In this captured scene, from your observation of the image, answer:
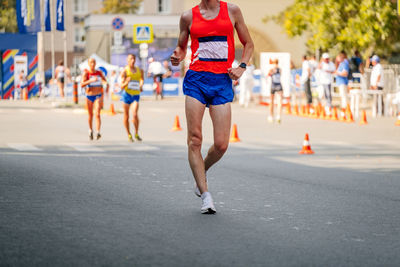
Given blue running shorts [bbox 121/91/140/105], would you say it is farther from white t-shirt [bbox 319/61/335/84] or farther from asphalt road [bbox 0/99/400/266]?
white t-shirt [bbox 319/61/335/84]

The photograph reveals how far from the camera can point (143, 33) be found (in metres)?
32.2

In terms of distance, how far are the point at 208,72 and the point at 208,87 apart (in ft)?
0.44

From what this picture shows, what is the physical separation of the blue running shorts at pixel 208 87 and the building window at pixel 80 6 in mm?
86960

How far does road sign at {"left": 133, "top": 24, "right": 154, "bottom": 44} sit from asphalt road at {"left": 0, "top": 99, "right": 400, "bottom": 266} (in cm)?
1413

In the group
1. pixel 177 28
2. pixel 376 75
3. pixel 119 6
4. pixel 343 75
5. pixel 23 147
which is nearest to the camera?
pixel 23 147

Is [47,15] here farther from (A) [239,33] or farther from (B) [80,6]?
(B) [80,6]

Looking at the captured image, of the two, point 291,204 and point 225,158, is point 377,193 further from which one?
point 225,158

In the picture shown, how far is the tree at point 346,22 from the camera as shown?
32.0 meters

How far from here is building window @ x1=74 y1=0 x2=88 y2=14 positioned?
94062 millimetres

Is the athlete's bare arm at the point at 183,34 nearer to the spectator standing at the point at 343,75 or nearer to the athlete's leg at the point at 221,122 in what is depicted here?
the athlete's leg at the point at 221,122

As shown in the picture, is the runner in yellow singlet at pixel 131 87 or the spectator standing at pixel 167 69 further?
the runner in yellow singlet at pixel 131 87

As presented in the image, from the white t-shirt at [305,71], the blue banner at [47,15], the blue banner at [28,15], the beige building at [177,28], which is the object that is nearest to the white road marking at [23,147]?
the white t-shirt at [305,71]

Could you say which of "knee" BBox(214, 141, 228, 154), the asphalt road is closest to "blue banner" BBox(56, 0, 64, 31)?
the asphalt road

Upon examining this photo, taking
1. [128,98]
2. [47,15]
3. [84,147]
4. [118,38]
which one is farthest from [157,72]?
[84,147]
